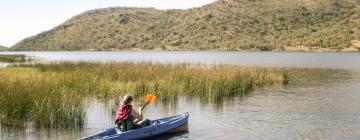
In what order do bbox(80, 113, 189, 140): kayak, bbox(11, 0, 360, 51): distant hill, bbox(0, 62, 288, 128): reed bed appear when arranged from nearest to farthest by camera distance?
bbox(80, 113, 189, 140): kayak < bbox(0, 62, 288, 128): reed bed < bbox(11, 0, 360, 51): distant hill

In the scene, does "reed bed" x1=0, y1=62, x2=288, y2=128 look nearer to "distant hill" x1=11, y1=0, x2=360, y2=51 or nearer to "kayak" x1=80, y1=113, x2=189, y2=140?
"kayak" x1=80, y1=113, x2=189, y2=140

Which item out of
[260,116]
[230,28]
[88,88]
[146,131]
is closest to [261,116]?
[260,116]

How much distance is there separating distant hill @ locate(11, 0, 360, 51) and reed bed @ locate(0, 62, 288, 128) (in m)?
93.5

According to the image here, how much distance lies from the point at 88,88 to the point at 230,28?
398 ft

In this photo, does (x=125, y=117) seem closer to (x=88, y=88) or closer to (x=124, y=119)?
(x=124, y=119)

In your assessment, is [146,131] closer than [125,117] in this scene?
No

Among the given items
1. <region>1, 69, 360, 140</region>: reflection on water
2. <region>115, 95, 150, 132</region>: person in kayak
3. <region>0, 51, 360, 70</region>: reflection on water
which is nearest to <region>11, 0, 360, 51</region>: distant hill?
<region>0, 51, 360, 70</region>: reflection on water

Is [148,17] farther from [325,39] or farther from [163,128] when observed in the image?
[163,128]

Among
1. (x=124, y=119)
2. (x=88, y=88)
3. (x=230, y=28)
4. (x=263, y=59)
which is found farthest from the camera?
(x=230, y=28)

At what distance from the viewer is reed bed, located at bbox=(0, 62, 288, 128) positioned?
16.8m

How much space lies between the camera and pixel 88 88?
74.9 feet

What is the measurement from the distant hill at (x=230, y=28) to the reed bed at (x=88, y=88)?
93524 millimetres

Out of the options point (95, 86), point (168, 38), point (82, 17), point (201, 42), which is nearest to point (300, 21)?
point (201, 42)

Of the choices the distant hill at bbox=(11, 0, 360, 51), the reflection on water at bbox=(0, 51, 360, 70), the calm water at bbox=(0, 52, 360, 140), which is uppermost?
the distant hill at bbox=(11, 0, 360, 51)
